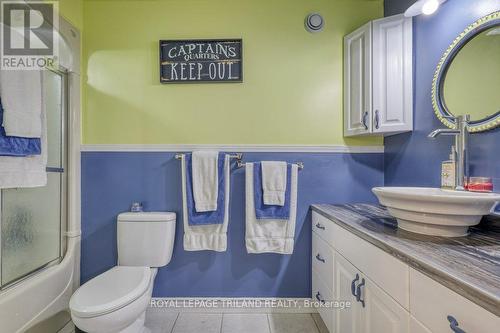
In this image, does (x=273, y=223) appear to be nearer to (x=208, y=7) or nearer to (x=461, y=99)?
(x=461, y=99)

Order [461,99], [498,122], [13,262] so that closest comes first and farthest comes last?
1. [498,122]
2. [461,99]
3. [13,262]

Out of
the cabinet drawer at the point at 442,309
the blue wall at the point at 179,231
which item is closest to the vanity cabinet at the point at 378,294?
the cabinet drawer at the point at 442,309

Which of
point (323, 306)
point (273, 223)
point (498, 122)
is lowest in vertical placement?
point (323, 306)

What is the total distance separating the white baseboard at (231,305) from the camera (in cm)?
181

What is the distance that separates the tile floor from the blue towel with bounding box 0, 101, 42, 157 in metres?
1.28

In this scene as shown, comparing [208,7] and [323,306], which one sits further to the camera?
[208,7]

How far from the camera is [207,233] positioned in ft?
5.71

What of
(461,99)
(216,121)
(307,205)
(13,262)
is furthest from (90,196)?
(461,99)

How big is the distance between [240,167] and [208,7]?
1.20m

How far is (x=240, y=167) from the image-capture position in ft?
6.00

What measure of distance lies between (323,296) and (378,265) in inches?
29.5

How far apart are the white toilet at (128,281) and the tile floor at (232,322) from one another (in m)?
0.16

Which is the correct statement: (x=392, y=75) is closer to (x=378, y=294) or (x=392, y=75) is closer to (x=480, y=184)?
(x=480, y=184)

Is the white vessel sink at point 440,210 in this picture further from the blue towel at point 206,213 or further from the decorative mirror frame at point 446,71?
the blue towel at point 206,213
